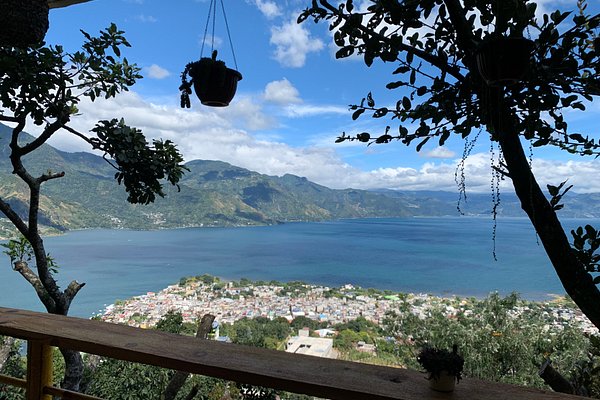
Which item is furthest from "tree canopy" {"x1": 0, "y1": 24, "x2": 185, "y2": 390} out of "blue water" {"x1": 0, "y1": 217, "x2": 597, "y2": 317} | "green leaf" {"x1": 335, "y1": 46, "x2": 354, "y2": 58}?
"blue water" {"x1": 0, "y1": 217, "x2": 597, "y2": 317}

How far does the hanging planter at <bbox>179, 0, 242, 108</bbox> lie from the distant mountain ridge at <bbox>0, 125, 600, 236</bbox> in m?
5.86

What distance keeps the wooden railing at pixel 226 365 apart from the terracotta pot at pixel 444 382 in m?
0.02

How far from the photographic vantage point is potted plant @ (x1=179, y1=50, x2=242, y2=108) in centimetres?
184

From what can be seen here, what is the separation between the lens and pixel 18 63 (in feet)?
6.19

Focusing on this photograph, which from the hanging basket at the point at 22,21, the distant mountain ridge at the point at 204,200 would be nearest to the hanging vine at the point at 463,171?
A: the hanging basket at the point at 22,21

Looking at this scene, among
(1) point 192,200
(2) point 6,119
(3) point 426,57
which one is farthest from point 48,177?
(1) point 192,200

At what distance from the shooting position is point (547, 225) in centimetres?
86

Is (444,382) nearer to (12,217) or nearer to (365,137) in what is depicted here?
(365,137)

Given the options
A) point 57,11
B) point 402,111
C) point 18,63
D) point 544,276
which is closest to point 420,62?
point 402,111

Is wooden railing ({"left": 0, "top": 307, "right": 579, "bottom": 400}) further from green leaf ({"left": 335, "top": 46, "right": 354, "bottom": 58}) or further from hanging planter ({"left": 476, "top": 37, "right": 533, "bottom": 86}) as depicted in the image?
green leaf ({"left": 335, "top": 46, "right": 354, "bottom": 58})

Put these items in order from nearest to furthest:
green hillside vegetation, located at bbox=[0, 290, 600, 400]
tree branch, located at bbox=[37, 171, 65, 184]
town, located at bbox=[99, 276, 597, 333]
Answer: tree branch, located at bbox=[37, 171, 65, 184] → green hillside vegetation, located at bbox=[0, 290, 600, 400] → town, located at bbox=[99, 276, 597, 333]

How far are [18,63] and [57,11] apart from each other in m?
0.65

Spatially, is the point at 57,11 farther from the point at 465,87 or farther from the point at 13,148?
the point at 465,87

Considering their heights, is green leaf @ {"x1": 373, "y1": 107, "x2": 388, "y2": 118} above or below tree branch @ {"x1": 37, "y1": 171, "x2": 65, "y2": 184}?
above
